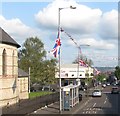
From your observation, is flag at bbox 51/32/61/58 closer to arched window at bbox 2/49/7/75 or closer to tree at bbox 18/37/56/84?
arched window at bbox 2/49/7/75

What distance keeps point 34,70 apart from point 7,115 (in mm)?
62839

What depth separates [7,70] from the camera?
46.7 meters

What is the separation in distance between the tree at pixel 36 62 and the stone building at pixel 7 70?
3876cm

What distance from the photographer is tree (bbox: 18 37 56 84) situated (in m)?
89.9

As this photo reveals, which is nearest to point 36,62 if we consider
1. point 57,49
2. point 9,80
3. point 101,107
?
point 9,80

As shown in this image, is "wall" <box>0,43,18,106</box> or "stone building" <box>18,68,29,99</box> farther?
"stone building" <box>18,68,29,99</box>

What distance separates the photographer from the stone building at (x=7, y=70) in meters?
44.7

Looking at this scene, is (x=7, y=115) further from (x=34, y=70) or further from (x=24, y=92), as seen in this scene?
(x=34, y=70)

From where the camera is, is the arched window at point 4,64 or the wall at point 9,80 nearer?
the wall at point 9,80

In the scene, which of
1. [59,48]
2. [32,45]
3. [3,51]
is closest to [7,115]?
[59,48]

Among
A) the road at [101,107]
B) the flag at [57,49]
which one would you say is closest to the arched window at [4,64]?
the road at [101,107]

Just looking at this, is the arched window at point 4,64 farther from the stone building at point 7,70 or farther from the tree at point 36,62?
the tree at point 36,62

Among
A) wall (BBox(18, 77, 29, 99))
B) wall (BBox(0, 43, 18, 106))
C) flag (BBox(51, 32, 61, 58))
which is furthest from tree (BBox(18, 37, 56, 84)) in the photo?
flag (BBox(51, 32, 61, 58))

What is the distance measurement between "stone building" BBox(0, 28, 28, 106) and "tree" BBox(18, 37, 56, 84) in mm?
38756
